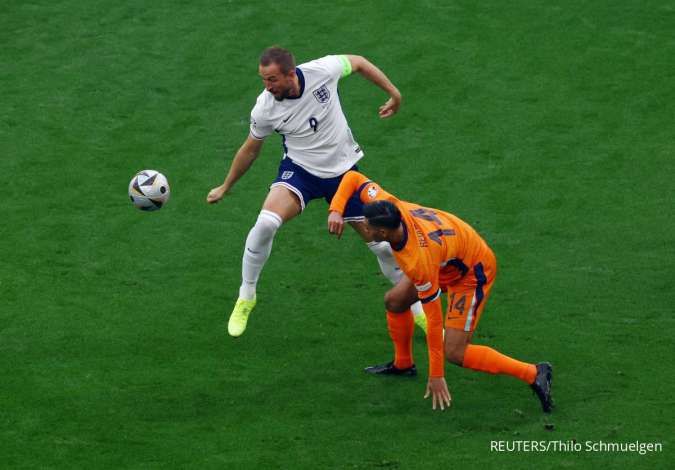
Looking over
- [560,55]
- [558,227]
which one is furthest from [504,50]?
[558,227]

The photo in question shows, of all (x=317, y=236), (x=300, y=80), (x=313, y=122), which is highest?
(x=300, y=80)

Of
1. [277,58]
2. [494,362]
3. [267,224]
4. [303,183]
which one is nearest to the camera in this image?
[494,362]

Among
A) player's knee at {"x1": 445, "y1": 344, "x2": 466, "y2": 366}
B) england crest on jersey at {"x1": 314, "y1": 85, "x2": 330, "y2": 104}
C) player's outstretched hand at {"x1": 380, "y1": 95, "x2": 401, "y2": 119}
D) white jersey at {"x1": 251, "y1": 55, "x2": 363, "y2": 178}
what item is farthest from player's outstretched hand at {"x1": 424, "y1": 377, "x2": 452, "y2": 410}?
player's outstretched hand at {"x1": 380, "y1": 95, "x2": 401, "y2": 119}

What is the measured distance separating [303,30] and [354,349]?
7.87 metres

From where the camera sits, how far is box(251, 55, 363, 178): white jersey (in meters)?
10.2

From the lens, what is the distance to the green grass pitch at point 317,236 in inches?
336

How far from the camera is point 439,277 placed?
8.70 m

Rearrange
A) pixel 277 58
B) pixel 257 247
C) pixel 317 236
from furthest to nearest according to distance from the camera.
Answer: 1. pixel 317 236
2. pixel 257 247
3. pixel 277 58

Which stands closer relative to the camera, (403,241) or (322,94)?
(403,241)

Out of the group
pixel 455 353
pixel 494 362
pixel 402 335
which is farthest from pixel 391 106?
pixel 494 362

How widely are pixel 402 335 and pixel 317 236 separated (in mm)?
3312

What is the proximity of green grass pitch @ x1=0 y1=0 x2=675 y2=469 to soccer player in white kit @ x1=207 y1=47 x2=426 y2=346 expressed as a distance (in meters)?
0.62

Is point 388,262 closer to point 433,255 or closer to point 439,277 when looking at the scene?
point 439,277

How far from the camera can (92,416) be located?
8734 millimetres
